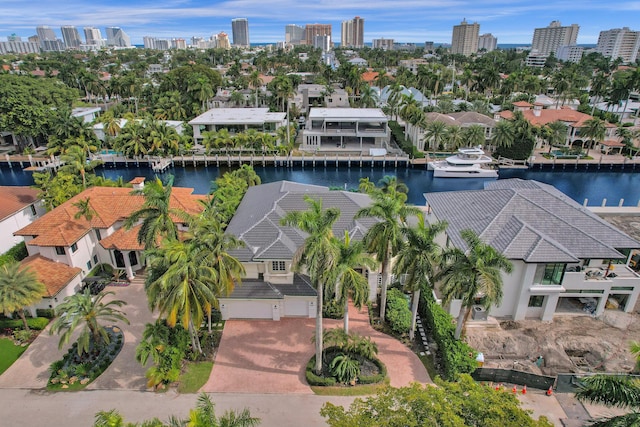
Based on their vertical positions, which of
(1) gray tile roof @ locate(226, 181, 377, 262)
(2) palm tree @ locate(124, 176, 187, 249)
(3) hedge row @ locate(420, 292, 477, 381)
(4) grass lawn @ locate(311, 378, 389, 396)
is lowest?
(4) grass lawn @ locate(311, 378, 389, 396)

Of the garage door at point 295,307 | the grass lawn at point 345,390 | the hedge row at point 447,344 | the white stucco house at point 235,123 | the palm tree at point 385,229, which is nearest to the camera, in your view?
the grass lawn at point 345,390

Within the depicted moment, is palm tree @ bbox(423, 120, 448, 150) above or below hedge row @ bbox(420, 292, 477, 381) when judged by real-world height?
above

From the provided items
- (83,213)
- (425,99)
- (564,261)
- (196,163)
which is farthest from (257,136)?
(425,99)

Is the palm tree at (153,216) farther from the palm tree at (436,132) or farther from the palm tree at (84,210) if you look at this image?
the palm tree at (436,132)

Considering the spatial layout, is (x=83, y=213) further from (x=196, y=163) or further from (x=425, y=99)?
(x=425, y=99)

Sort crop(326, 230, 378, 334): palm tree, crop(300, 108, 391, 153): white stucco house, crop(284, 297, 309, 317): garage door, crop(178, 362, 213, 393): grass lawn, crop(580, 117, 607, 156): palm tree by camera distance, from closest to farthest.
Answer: crop(326, 230, 378, 334): palm tree → crop(178, 362, 213, 393): grass lawn → crop(284, 297, 309, 317): garage door → crop(580, 117, 607, 156): palm tree → crop(300, 108, 391, 153): white stucco house

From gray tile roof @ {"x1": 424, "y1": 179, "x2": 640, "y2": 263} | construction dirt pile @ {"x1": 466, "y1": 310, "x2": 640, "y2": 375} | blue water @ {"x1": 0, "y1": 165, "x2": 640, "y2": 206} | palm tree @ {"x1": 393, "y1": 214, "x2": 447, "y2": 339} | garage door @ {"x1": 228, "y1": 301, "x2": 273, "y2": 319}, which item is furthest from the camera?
blue water @ {"x1": 0, "y1": 165, "x2": 640, "y2": 206}

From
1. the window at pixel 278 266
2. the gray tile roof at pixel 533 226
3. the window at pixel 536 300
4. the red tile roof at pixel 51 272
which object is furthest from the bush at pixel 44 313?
the window at pixel 536 300

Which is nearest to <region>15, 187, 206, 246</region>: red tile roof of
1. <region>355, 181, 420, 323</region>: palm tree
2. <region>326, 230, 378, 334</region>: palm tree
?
<region>326, 230, 378, 334</region>: palm tree

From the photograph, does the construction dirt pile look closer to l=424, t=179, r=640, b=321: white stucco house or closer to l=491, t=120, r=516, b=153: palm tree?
l=424, t=179, r=640, b=321: white stucco house
